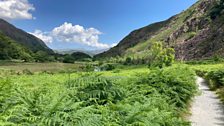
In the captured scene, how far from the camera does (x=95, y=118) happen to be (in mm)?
5770

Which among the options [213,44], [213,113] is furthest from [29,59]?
[213,113]

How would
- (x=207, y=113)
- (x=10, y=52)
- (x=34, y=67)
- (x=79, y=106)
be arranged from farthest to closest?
1. (x=10, y=52)
2. (x=34, y=67)
3. (x=207, y=113)
4. (x=79, y=106)

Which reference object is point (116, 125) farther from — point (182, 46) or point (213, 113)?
point (182, 46)

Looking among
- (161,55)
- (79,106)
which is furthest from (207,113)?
(161,55)

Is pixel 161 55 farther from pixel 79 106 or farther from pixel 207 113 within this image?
pixel 79 106

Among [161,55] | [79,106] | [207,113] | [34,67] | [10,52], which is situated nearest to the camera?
[79,106]

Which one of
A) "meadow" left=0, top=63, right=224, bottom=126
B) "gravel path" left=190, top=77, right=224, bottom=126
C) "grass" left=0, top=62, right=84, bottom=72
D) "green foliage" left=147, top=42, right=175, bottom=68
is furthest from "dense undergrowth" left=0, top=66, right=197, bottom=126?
"grass" left=0, top=62, right=84, bottom=72

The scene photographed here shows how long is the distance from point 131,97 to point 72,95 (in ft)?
5.10

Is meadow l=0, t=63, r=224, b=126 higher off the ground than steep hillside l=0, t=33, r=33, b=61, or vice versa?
steep hillside l=0, t=33, r=33, b=61

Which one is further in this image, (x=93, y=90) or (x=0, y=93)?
(x=93, y=90)

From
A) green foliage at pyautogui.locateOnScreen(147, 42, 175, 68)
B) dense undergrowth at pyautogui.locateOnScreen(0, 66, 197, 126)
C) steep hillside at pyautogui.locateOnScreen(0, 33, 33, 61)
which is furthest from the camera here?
steep hillside at pyautogui.locateOnScreen(0, 33, 33, 61)

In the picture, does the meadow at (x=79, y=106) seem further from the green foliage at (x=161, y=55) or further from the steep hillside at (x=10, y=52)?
the steep hillside at (x=10, y=52)

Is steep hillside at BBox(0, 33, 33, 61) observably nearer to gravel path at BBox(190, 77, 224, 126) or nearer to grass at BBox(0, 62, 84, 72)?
grass at BBox(0, 62, 84, 72)

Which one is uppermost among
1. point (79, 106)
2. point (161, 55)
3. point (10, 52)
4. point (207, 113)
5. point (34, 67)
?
point (10, 52)
